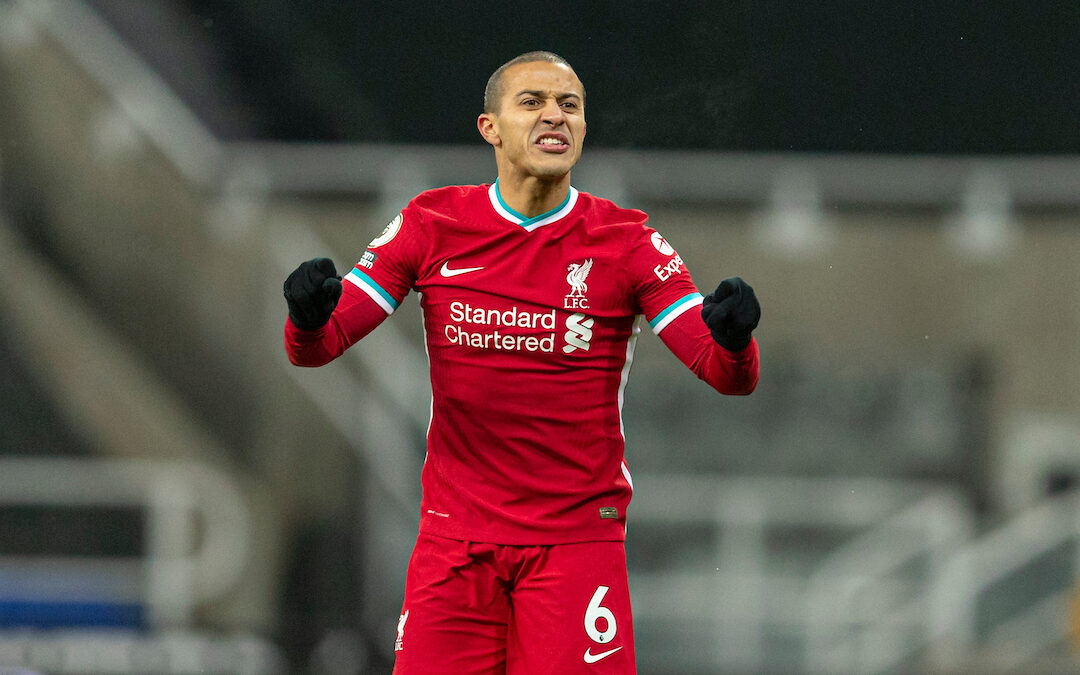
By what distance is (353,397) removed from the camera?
507cm

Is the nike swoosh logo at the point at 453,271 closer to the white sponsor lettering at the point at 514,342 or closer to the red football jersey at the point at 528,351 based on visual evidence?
the red football jersey at the point at 528,351

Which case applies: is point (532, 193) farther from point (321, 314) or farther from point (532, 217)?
point (321, 314)

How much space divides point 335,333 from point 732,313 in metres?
0.71

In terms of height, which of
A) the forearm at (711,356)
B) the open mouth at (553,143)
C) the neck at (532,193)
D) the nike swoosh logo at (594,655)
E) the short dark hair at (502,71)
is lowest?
the nike swoosh logo at (594,655)

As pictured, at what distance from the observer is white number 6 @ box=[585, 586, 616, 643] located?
7.16 ft

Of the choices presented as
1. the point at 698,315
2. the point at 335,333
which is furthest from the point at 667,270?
the point at 335,333

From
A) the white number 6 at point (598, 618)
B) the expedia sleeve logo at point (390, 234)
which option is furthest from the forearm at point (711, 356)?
the expedia sleeve logo at point (390, 234)

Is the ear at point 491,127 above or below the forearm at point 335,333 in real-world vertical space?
above

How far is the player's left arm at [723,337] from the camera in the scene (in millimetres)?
2002

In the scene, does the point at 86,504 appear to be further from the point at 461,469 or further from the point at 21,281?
the point at 461,469

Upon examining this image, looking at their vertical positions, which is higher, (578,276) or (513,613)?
(578,276)

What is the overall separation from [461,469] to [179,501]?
9.41 feet

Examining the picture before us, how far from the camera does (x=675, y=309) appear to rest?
2266mm

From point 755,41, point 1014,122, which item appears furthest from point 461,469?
point 1014,122
